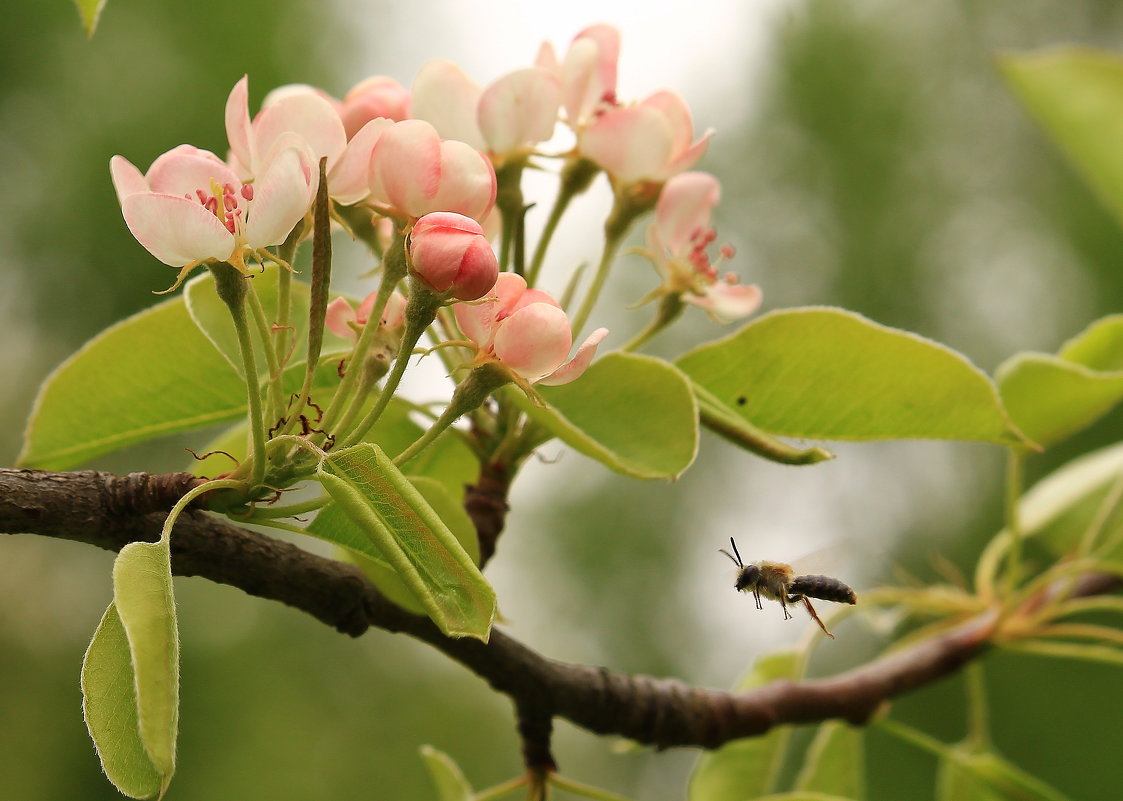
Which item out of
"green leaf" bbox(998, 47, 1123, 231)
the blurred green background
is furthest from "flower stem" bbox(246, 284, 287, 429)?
→ the blurred green background

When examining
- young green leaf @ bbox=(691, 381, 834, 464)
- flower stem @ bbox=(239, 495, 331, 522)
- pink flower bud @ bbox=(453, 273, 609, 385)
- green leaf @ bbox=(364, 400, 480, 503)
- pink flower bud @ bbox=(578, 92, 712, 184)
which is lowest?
green leaf @ bbox=(364, 400, 480, 503)

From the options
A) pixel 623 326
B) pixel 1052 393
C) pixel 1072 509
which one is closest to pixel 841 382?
pixel 1052 393

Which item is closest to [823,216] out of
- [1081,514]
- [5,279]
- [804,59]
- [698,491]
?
[804,59]

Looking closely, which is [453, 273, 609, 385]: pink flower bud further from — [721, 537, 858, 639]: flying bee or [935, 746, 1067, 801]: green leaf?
[935, 746, 1067, 801]: green leaf

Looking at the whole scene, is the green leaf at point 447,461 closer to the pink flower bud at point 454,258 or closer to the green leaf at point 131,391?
the green leaf at point 131,391

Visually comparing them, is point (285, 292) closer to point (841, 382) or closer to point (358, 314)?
point (358, 314)

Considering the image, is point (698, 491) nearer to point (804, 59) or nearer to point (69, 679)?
point (804, 59)

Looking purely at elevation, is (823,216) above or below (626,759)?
above
